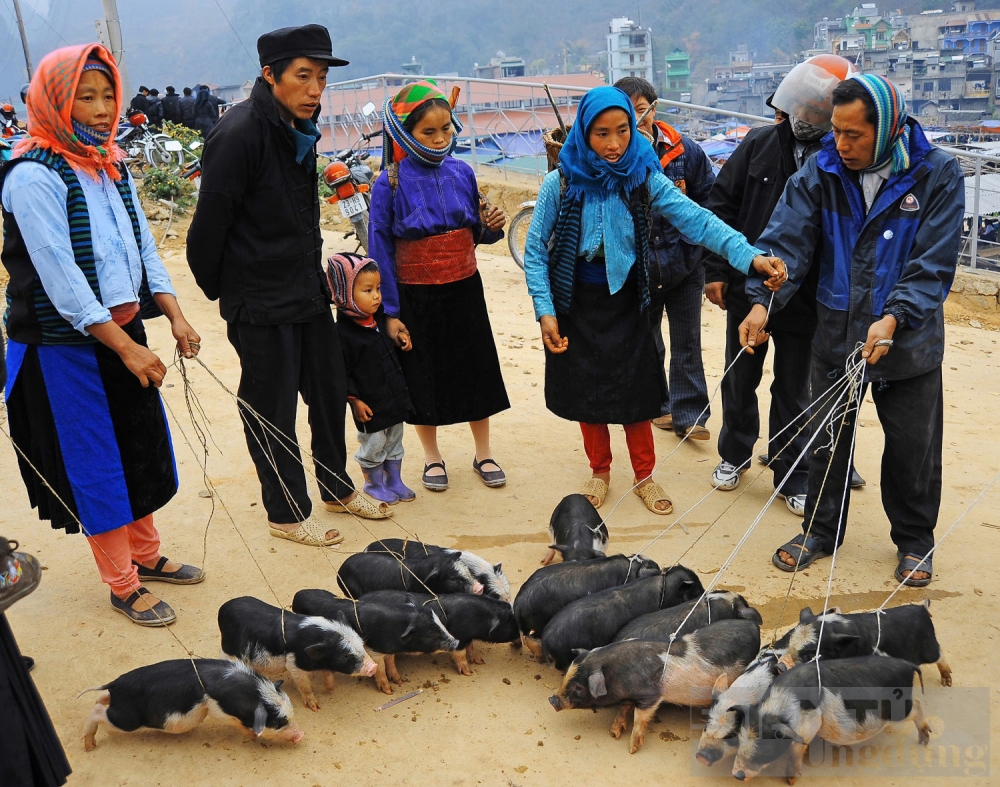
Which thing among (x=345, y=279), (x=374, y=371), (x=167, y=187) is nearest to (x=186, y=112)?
(x=167, y=187)

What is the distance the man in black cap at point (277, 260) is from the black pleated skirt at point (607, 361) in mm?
1220

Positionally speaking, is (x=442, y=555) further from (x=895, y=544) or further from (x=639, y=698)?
(x=895, y=544)

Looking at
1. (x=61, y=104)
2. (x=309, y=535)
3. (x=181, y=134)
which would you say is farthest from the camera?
(x=181, y=134)

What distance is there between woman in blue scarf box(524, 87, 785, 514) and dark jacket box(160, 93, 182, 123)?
55.9 ft

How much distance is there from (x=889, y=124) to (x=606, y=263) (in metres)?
1.45

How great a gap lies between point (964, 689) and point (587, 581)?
1.50m

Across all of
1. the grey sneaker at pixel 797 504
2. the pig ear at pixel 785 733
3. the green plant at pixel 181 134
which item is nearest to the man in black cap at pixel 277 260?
the pig ear at pixel 785 733

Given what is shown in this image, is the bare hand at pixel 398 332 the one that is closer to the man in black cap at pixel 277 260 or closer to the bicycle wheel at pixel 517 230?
the man in black cap at pixel 277 260

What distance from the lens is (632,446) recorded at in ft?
16.2

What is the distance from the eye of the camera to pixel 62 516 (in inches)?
145

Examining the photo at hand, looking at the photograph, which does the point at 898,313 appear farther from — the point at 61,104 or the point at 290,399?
the point at 61,104

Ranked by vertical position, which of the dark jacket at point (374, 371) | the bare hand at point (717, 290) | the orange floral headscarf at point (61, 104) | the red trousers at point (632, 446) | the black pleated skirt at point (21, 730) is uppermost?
the orange floral headscarf at point (61, 104)

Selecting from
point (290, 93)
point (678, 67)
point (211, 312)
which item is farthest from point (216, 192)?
point (678, 67)

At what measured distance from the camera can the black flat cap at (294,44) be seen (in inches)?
152
